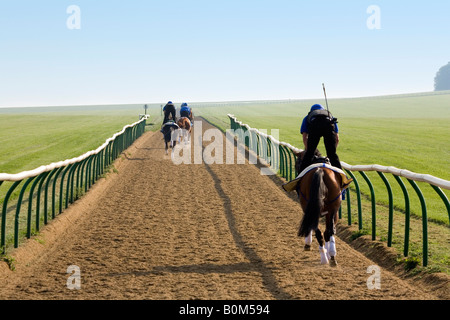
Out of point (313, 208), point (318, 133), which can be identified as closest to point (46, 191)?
point (318, 133)

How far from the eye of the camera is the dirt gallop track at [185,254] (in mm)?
5936

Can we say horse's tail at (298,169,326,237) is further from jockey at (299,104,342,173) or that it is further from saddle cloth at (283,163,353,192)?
jockey at (299,104,342,173)

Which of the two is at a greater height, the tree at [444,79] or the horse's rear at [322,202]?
the tree at [444,79]

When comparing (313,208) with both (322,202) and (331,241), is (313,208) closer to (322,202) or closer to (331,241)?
(322,202)

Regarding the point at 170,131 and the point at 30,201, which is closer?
the point at 30,201

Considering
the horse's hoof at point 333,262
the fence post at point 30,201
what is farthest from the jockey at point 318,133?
the fence post at point 30,201

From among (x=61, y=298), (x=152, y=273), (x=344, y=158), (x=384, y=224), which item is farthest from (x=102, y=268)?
(x=344, y=158)

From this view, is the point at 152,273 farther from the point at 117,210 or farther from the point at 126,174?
the point at 126,174

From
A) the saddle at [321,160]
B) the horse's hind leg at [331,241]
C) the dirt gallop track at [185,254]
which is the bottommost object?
the dirt gallop track at [185,254]

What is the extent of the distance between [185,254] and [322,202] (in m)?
1.96

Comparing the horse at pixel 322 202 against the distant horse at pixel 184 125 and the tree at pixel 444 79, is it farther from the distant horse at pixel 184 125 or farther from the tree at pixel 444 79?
the tree at pixel 444 79

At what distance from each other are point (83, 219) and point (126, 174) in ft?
19.4

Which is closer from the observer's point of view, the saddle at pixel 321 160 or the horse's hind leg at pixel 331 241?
the horse's hind leg at pixel 331 241

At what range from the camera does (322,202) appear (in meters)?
6.84
